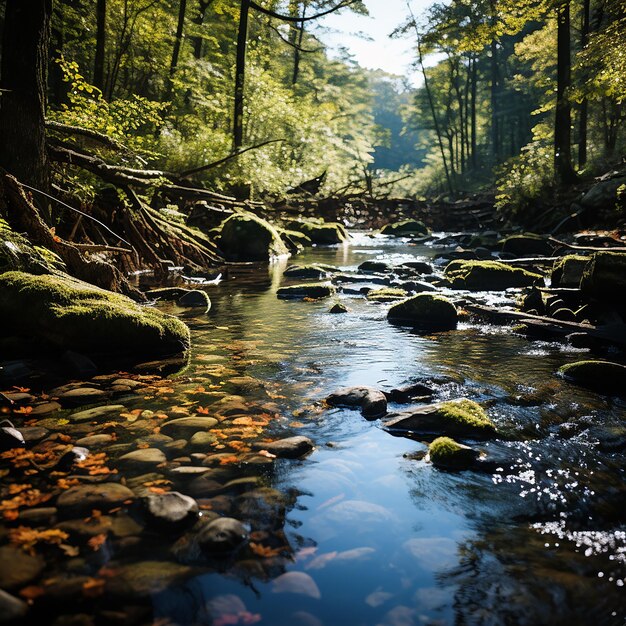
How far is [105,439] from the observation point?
363 centimetres

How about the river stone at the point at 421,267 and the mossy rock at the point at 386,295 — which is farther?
the river stone at the point at 421,267

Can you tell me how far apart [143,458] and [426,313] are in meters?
5.69

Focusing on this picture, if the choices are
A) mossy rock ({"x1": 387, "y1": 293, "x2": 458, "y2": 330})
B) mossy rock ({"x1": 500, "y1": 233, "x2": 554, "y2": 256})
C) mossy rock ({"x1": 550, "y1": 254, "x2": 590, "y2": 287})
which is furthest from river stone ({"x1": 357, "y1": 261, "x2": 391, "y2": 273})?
mossy rock ({"x1": 550, "y1": 254, "x2": 590, "y2": 287})

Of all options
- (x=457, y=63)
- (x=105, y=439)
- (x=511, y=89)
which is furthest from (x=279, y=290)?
(x=511, y=89)

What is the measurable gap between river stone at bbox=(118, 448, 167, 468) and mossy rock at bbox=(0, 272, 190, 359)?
2.15 meters

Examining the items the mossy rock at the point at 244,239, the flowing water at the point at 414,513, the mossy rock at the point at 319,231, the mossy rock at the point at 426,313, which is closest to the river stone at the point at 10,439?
the flowing water at the point at 414,513

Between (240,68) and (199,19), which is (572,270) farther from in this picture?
(199,19)

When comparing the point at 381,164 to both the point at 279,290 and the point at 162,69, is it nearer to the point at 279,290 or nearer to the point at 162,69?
the point at 162,69

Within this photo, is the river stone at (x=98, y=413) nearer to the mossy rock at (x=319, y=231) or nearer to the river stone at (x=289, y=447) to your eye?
the river stone at (x=289, y=447)

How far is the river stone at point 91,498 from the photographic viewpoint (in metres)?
2.77

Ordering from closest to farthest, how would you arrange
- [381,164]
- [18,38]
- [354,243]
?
[18,38] → [354,243] → [381,164]

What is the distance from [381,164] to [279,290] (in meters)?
102

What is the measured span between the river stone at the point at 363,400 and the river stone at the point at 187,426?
114 centimetres

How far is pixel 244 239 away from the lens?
15.7 meters
